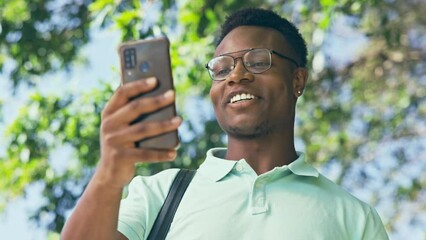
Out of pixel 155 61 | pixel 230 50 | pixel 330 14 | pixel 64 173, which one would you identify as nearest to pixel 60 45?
Result: pixel 64 173

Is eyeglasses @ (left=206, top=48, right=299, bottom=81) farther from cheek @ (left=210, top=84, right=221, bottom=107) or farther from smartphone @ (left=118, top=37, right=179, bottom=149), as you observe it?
smartphone @ (left=118, top=37, right=179, bottom=149)

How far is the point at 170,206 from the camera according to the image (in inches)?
105

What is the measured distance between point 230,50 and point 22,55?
4530mm

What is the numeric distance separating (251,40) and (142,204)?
0.62 meters

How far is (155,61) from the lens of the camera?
7.13 feet

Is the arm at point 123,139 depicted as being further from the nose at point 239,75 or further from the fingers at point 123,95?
the nose at point 239,75

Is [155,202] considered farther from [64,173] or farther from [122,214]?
[64,173]

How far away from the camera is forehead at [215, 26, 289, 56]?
292 centimetres

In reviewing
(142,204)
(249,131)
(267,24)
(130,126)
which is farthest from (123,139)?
(267,24)

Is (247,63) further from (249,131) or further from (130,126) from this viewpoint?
(130,126)

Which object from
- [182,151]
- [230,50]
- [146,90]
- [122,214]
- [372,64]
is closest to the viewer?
[146,90]

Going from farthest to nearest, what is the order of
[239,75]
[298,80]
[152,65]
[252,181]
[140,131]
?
[298,80] < [239,75] < [252,181] < [152,65] < [140,131]

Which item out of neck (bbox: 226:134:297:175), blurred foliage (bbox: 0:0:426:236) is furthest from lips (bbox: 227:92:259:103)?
blurred foliage (bbox: 0:0:426:236)

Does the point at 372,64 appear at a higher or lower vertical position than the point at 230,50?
lower
